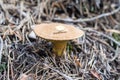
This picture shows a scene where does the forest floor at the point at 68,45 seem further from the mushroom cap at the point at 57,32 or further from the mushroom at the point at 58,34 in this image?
the mushroom cap at the point at 57,32

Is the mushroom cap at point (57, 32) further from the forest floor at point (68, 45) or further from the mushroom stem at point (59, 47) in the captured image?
the forest floor at point (68, 45)

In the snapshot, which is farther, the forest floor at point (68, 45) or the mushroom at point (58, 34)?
the forest floor at point (68, 45)

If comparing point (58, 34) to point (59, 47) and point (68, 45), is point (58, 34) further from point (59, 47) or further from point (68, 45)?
point (68, 45)

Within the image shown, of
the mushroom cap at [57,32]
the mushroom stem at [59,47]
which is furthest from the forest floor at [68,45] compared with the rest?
the mushroom cap at [57,32]

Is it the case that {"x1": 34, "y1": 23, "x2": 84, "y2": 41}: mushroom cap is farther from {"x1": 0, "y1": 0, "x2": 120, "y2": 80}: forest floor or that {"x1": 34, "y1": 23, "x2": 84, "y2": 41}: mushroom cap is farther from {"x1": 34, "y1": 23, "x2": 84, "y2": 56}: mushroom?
{"x1": 0, "y1": 0, "x2": 120, "y2": 80}: forest floor

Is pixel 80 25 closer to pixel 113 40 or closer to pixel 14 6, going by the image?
pixel 113 40

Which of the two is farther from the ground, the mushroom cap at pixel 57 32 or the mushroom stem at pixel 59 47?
the mushroom cap at pixel 57 32

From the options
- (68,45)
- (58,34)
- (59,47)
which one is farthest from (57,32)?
(68,45)
